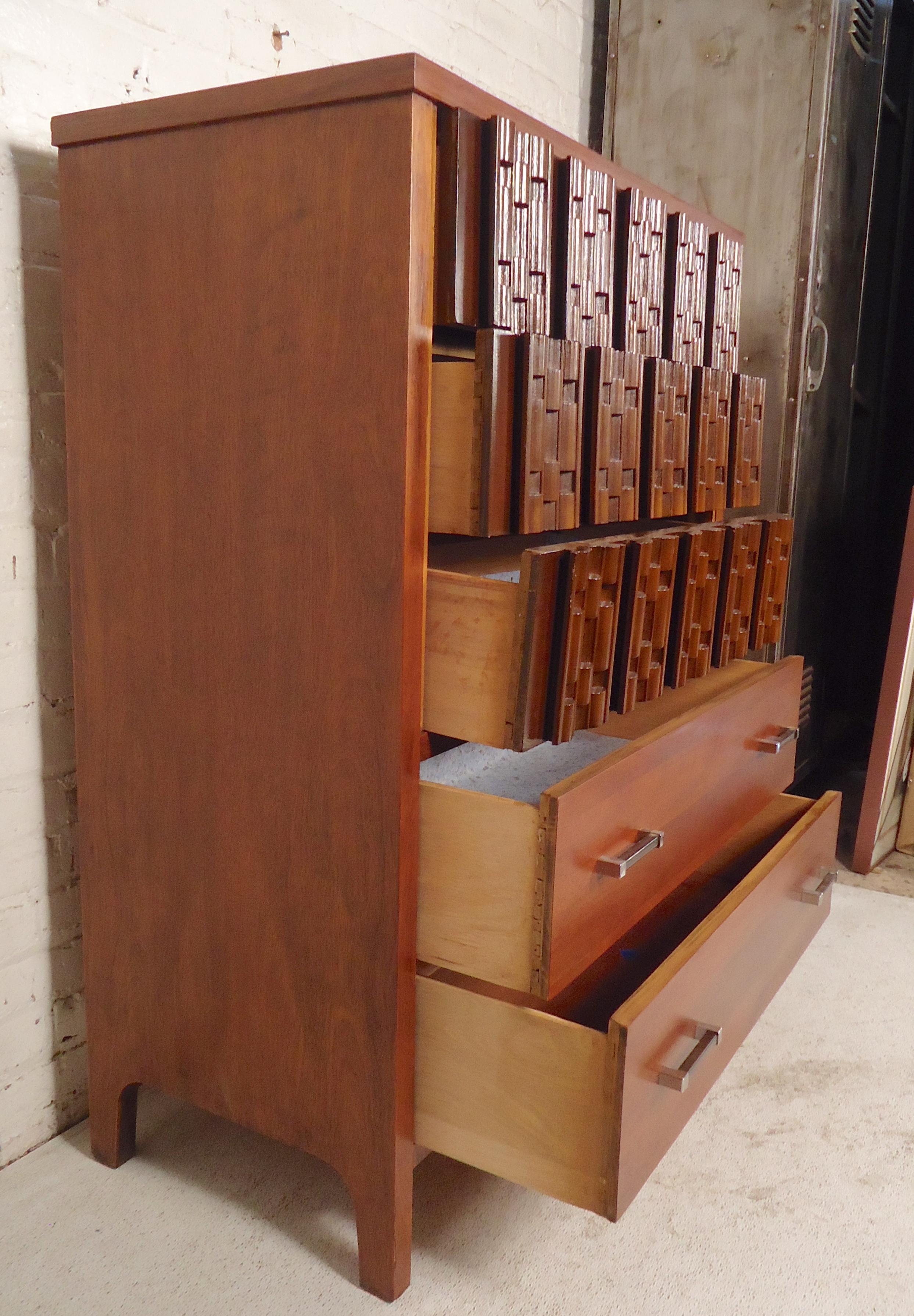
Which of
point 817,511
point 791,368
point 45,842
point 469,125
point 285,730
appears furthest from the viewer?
point 817,511

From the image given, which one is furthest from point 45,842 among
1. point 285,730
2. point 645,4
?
point 645,4

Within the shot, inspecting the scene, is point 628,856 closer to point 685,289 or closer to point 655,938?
point 655,938

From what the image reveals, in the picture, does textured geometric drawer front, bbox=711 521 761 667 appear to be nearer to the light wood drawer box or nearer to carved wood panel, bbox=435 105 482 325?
the light wood drawer box

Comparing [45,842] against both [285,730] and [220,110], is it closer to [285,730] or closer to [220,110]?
[285,730]

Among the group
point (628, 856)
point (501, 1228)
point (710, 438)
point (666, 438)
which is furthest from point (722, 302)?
point (501, 1228)

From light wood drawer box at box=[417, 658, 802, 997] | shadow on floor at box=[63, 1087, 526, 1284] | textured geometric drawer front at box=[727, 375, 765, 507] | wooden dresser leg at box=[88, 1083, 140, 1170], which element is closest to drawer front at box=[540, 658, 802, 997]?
light wood drawer box at box=[417, 658, 802, 997]

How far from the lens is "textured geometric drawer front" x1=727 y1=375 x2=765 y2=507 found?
4.81ft

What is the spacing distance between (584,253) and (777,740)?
80cm

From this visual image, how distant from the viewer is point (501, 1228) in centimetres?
125

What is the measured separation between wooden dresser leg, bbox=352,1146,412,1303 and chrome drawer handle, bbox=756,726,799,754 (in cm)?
78

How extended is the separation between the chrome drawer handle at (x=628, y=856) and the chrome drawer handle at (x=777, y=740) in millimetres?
393

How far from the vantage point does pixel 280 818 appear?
113 cm

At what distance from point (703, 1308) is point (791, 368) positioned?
162cm

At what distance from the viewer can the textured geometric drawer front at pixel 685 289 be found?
53.2 inches
